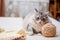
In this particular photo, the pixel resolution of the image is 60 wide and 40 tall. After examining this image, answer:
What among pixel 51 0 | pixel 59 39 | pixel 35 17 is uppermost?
pixel 51 0

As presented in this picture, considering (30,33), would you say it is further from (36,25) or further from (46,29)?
(46,29)

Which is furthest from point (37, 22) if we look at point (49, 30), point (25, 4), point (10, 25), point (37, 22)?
point (25, 4)

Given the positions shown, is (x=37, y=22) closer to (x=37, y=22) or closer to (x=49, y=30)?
(x=37, y=22)

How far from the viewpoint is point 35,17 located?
1.25 metres

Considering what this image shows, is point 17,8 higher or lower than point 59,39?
higher

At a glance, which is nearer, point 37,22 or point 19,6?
point 37,22

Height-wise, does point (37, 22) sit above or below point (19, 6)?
below

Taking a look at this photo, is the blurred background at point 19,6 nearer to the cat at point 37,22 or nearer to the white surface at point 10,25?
the white surface at point 10,25

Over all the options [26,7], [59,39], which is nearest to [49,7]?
[26,7]

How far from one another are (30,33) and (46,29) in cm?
20

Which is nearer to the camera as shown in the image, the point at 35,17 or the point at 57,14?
the point at 35,17

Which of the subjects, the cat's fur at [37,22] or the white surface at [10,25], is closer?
the cat's fur at [37,22]

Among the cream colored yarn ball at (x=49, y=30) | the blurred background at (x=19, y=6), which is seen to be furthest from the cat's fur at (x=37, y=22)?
the blurred background at (x=19, y=6)

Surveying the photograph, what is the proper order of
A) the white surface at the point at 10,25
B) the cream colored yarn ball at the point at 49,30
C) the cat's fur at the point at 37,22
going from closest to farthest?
the cream colored yarn ball at the point at 49,30, the cat's fur at the point at 37,22, the white surface at the point at 10,25
